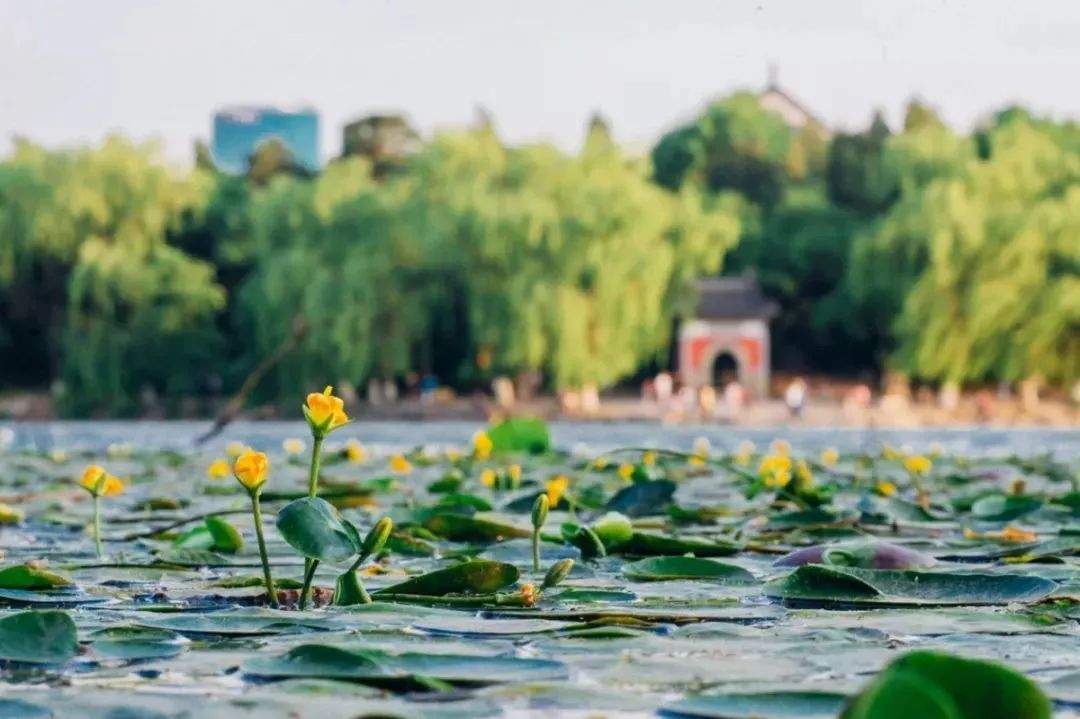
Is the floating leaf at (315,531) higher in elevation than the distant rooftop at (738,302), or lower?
lower

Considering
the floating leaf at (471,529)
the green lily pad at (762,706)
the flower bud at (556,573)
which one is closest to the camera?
the green lily pad at (762,706)

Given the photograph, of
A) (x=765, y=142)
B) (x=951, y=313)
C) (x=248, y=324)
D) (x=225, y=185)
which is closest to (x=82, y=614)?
(x=951, y=313)

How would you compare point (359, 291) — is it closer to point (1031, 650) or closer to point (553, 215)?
point (553, 215)

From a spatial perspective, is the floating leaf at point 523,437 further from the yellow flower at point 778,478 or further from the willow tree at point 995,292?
the willow tree at point 995,292

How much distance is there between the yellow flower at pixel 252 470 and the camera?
1625mm

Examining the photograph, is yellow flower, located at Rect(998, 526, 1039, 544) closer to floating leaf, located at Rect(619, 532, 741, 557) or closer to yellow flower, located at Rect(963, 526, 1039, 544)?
yellow flower, located at Rect(963, 526, 1039, 544)

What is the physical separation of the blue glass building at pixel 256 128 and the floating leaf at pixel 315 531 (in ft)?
184

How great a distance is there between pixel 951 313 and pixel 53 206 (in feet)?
43.2

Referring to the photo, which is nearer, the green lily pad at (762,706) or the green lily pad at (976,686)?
the green lily pad at (976,686)

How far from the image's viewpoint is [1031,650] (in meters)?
1.66

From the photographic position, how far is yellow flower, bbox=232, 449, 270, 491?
5.33 ft

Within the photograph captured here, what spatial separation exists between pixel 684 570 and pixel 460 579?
17.8 inches

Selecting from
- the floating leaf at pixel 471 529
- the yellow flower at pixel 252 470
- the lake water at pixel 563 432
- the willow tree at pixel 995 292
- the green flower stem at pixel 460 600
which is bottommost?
the lake water at pixel 563 432

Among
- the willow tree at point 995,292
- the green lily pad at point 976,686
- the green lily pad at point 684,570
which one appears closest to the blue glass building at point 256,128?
the willow tree at point 995,292
